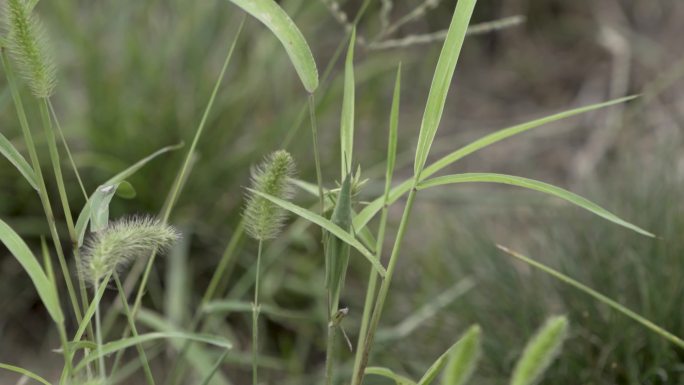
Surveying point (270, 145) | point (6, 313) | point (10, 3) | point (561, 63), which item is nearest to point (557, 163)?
point (561, 63)

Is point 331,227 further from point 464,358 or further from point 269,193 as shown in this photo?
point 464,358

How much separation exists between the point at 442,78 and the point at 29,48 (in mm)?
398

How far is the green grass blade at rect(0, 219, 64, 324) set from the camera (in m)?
0.77

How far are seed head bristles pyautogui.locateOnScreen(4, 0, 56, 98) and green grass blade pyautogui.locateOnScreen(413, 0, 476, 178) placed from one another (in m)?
0.37

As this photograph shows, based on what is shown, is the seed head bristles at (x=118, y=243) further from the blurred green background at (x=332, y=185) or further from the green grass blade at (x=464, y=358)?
the blurred green background at (x=332, y=185)

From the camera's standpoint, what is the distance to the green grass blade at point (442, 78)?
939 millimetres

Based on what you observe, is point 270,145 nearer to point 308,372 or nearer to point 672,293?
point 308,372

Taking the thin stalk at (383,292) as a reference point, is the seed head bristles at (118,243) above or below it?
above

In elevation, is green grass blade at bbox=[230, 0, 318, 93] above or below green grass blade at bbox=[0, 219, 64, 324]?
above

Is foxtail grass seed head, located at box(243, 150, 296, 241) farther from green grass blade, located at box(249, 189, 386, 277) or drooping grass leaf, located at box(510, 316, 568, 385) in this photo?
drooping grass leaf, located at box(510, 316, 568, 385)

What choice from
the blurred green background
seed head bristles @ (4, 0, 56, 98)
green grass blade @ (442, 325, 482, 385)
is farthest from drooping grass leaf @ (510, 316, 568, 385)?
the blurred green background

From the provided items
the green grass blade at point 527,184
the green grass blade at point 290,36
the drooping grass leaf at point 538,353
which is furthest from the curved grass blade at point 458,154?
the drooping grass leaf at point 538,353

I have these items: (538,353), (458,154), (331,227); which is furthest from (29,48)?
(538,353)

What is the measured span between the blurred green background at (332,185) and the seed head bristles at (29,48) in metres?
0.63
